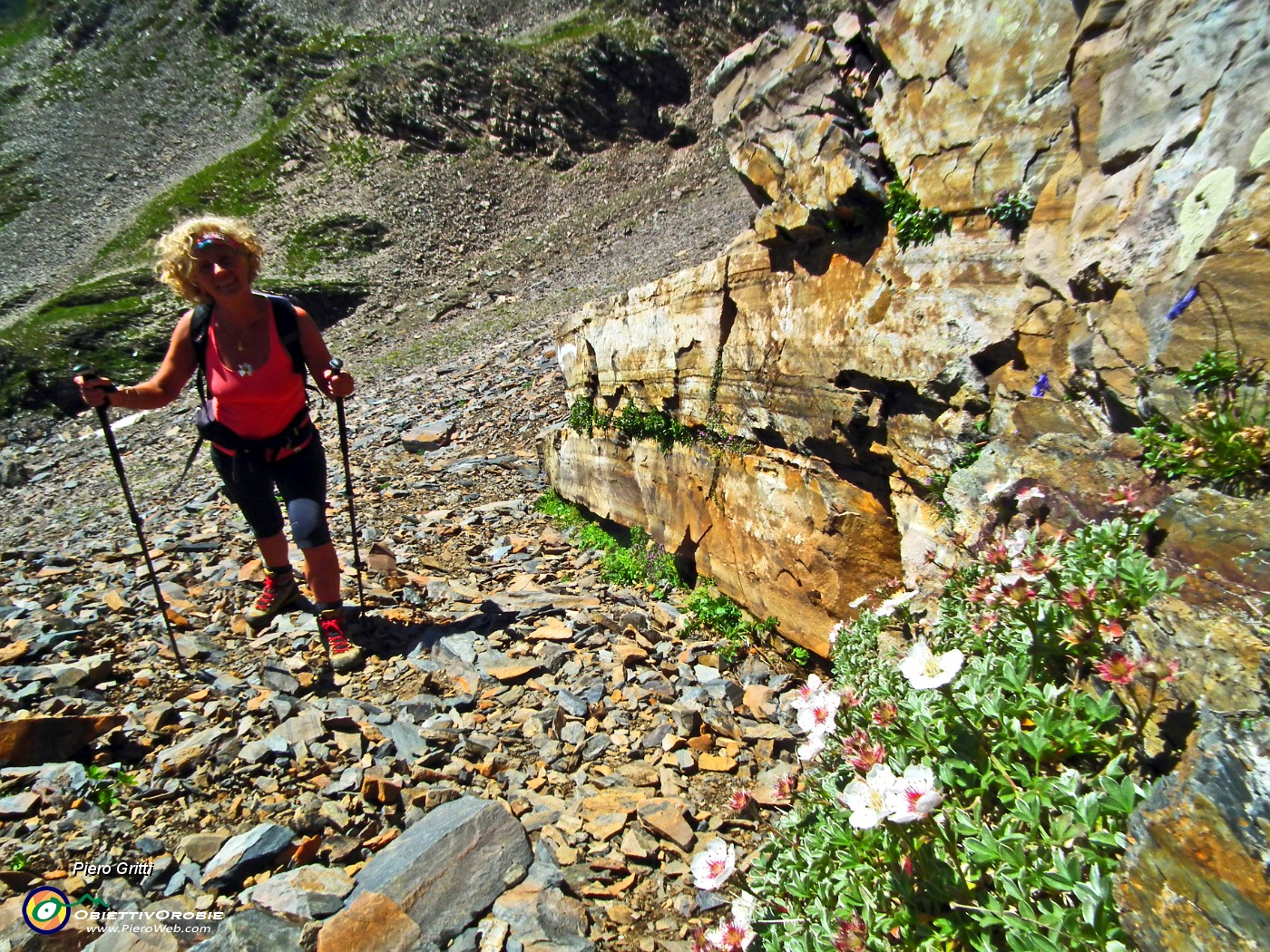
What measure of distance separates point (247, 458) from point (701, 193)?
1133 inches

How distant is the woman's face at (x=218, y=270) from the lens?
186 inches

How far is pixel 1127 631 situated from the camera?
2.11 meters

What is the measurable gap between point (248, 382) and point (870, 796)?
4.53m

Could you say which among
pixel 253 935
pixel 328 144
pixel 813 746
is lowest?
pixel 253 935

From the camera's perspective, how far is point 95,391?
4.80m

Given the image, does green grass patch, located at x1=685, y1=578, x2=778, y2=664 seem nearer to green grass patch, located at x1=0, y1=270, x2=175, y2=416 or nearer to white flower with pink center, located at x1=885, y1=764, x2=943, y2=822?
white flower with pink center, located at x1=885, y1=764, x2=943, y2=822

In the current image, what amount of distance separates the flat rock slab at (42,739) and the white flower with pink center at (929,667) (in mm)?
Answer: 4333

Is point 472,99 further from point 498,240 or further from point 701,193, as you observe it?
point 701,193

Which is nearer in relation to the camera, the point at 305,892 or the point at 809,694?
the point at 809,694

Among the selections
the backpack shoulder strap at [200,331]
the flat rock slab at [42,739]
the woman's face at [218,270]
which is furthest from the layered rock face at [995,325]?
the flat rock slab at [42,739]

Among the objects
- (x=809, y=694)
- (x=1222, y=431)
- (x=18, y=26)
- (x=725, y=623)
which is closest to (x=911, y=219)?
(x=1222, y=431)

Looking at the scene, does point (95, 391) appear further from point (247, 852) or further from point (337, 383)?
point (247, 852)

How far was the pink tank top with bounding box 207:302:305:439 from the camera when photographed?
4.80m

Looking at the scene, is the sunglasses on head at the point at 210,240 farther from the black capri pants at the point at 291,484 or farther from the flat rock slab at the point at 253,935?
the flat rock slab at the point at 253,935
